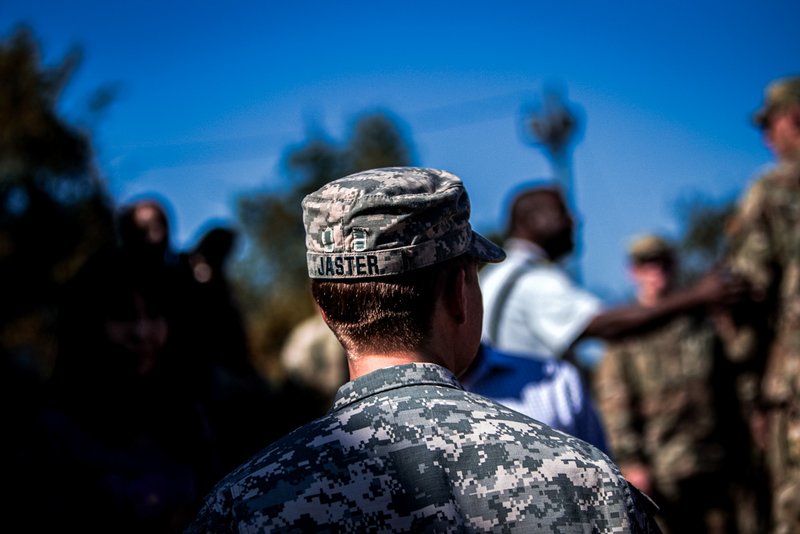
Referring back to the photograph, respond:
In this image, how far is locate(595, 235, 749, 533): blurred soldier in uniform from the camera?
7.19 metres

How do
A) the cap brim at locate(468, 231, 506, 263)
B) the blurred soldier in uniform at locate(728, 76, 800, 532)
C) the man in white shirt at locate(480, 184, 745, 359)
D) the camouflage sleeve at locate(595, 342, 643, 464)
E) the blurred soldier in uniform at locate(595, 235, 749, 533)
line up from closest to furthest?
the cap brim at locate(468, 231, 506, 263) < the man in white shirt at locate(480, 184, 745, 359) < the blurred soldier in uniform at locate(728, 76, 800, 532) < the blurred soldier in uniform at locate(595, 235, 749, 533) < the camouflage sleeve at locate(595, 342, 643, 464)

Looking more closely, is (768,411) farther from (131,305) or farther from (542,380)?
(131,305)

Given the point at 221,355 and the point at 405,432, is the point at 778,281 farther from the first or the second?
the point at 405,432

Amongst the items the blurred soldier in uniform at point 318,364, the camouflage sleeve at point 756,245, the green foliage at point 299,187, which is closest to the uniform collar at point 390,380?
the camouflage sleeve at point 756,245

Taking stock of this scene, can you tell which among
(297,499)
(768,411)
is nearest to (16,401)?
(297,499)

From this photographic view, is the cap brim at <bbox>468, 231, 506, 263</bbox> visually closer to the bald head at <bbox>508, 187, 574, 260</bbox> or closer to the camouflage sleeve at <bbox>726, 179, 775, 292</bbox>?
the bald head at <bbox>508, 187, 574, 260</bbox>

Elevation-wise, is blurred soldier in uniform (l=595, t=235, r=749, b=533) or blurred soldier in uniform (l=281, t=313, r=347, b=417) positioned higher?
blurred soldier in uniform (l=281, t=313, r=347, b=417)

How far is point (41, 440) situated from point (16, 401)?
0.84 meters

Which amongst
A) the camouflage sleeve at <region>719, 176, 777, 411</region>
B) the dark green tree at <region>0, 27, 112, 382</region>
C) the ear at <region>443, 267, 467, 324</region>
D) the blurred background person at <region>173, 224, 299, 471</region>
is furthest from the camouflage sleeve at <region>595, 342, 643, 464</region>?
the dark green tree at <region>0, 27, 112, 382</region>

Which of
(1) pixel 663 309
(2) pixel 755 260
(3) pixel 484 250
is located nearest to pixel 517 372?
(1) pixel 663 309

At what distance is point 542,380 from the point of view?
346cm

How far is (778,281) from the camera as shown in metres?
4.76

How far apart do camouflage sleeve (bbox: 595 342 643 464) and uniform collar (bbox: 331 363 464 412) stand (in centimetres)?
583

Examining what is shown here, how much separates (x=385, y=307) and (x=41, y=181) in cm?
1434
